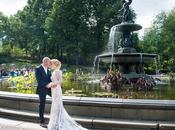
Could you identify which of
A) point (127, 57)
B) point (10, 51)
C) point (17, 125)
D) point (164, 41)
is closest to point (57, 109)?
point (17, 125)

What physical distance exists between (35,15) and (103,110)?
7476 cm

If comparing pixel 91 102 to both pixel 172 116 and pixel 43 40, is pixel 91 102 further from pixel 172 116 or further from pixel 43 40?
pixel 43 40

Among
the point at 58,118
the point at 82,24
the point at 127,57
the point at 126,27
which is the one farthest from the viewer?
the point at 82,24

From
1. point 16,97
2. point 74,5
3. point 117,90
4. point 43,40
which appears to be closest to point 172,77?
point 117,90

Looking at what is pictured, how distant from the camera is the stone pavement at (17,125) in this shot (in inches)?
449

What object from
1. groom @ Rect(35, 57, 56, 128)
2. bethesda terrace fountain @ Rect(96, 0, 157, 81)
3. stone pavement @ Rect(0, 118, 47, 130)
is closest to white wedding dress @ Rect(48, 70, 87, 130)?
stone pavement @ Rect(0, 118, 47, 130)

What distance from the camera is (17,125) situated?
1181 cm

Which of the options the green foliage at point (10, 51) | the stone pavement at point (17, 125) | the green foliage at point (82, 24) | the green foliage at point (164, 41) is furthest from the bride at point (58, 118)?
the green foliage at point (10, 51)

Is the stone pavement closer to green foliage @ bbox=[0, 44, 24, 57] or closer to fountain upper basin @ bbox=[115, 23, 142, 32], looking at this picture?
fountain upper basin @ bbox=[115, 23, 142, 32]

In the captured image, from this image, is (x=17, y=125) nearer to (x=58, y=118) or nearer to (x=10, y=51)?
(x=58, y=118)

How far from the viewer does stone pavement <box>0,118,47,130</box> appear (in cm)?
1141

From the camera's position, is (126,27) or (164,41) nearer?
(126,27)

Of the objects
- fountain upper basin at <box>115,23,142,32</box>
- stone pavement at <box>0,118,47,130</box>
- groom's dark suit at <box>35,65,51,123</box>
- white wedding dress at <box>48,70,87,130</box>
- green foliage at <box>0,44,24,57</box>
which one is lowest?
stone pavement at <box>0,118,47,130</box>

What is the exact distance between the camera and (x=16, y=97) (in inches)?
519
